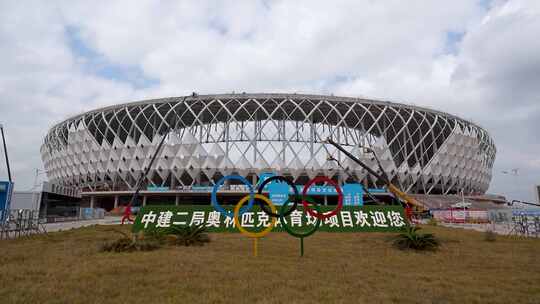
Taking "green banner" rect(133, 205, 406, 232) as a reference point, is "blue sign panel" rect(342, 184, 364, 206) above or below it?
above

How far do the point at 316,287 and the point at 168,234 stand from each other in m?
9.24

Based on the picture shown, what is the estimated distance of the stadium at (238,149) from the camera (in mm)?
50344

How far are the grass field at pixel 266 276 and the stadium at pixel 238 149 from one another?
37.9 m

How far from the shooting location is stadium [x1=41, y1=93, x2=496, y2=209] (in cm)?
5034

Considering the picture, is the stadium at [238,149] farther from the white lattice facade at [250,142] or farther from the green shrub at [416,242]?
the green shrub at [416,242]

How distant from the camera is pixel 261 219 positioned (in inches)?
709

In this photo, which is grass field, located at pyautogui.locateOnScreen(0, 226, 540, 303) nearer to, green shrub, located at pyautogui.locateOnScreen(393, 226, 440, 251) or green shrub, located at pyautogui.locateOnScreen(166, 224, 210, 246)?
green shrub, located at pyautogui.locateOnScreen(393, 226, 440, 251)

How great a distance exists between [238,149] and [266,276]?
43816mm

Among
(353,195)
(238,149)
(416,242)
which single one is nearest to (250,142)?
(238,149)

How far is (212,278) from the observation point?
23.0 feet

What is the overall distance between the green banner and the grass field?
5.97 meters

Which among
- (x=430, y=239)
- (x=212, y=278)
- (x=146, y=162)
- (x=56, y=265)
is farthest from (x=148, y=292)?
(x=146, y=162)

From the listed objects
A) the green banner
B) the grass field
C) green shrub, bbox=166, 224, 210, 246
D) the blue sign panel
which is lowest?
the grass field

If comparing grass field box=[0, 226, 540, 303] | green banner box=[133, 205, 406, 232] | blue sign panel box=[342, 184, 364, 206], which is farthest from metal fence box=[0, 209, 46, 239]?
blue sign panel box=[342, 184, 364, 206]
